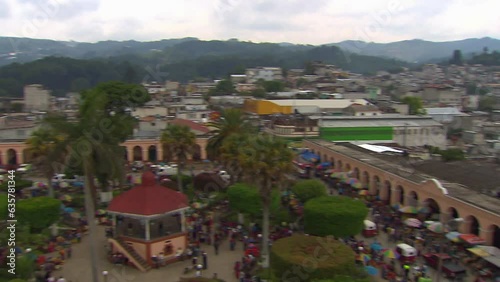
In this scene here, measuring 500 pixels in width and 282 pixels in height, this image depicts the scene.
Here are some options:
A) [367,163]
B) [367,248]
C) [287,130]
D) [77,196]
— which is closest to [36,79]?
[287,130]

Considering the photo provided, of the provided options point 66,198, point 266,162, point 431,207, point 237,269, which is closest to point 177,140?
point 66,198

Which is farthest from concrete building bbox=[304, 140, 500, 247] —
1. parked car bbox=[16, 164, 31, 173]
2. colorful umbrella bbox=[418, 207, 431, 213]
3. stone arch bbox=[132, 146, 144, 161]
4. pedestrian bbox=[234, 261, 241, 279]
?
parked car bbox=[16, 164, 31, 173]

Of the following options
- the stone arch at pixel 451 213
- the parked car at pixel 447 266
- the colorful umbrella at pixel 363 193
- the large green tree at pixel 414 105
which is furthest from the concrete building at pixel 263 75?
the parked car at pixel 447 266

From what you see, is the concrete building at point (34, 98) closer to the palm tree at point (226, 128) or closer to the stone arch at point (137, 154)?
the stone arch at point (137, 154)

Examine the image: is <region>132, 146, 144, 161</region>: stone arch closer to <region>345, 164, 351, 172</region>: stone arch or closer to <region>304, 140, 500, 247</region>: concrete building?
<region>304, 140, 500, 247</region>: concrete building

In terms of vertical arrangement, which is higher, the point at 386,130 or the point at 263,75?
the point at 263,75

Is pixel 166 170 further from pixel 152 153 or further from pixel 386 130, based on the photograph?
pixel 386 130
